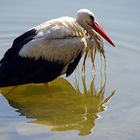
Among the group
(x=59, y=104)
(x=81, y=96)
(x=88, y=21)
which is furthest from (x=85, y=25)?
(x=59, y=104)

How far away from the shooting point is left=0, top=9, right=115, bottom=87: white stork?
7113mm

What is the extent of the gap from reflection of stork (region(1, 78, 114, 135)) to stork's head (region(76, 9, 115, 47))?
676mm

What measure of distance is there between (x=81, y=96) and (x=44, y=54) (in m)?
0.73

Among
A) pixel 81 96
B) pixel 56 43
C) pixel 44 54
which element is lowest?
pixel 81 96

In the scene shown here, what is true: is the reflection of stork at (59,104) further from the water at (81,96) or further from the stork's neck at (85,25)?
the stork's neck at (85,25)

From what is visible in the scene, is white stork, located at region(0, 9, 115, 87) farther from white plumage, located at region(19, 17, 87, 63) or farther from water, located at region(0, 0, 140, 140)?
water, located at region(0, 0, 140, 140)

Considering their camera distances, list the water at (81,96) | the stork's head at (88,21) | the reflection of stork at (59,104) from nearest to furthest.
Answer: the water at (81,96), the reflection of stork at (59,104), the stork's head at (88,21)

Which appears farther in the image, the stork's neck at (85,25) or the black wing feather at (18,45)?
the stork's neck at (85,25)

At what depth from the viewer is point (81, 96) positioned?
24.2ft

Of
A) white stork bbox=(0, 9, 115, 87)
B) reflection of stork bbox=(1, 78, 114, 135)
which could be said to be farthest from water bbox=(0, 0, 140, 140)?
white stork bbox=(0, 9, 115, 87)

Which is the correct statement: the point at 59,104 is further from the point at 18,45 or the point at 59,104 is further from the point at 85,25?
the point at 85,25

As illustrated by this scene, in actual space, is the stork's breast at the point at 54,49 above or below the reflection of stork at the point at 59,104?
above

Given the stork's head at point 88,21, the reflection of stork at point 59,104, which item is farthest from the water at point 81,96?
the stork's head at point 88,21

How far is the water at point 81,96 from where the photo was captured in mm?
6426
